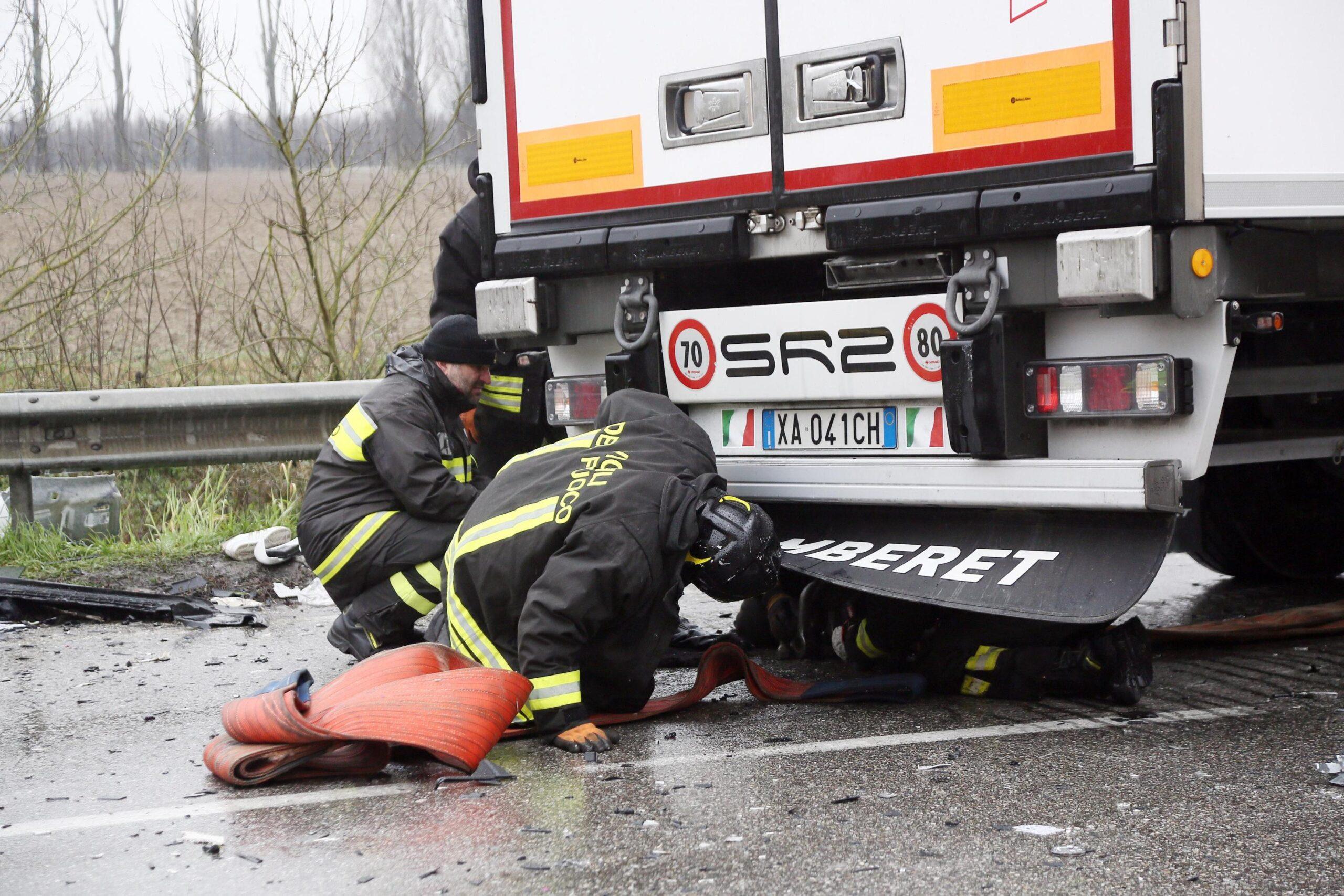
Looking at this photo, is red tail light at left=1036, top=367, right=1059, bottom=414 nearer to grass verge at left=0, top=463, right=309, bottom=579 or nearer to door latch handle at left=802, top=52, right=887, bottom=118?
door latch handle at left=802, top=52, right=887, bottom=118

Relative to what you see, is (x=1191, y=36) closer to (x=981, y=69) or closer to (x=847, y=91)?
(x=981, y=69)

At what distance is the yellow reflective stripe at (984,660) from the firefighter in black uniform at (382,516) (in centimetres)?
171

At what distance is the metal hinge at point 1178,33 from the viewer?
337cm

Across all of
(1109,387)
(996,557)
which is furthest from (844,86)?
(996,557)

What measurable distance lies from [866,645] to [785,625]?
0.50 metres

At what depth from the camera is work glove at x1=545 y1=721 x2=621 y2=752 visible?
343 cm

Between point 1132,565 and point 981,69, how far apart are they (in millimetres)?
1334

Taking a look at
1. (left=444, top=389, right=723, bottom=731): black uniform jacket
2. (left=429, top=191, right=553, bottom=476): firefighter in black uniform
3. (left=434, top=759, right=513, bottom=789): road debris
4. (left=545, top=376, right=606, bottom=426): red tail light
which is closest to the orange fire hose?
(left=444, top=389, right=723, bottom=731): black uniform jacket

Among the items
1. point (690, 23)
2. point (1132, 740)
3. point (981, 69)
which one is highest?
point (690, 23)

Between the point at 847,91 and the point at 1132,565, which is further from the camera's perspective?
the point at 847,91

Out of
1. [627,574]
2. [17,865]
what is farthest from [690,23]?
[17,865]

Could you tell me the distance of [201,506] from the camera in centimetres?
666

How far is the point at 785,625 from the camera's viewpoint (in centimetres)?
471

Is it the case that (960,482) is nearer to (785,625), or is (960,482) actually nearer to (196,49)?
(785,625)
